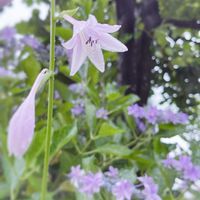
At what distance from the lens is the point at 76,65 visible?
0.29 metres

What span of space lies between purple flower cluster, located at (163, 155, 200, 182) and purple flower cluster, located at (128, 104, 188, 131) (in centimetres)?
4

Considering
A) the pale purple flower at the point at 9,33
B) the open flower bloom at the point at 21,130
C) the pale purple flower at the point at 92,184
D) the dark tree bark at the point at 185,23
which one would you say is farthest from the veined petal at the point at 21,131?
the pale purple flower at the point at 9,33

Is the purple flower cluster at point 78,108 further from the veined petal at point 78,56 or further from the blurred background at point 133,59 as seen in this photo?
the veined petal at point 78,56

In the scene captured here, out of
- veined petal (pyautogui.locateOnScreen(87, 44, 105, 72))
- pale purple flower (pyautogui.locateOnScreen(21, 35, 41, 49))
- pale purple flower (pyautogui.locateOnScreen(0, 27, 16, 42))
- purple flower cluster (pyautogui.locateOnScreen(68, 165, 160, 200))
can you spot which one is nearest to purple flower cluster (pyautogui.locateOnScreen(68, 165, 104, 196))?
purple flower cluster (pyautogui.locateOnScreen(68, 165, 160, 200))

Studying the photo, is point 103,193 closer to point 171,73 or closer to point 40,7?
point 171,73

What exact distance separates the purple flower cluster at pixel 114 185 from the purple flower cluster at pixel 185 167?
0.09 feet

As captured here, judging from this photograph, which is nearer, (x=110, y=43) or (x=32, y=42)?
(x=110, y=43)

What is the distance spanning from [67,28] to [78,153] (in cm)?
12

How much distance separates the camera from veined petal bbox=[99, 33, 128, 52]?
0.93 ft

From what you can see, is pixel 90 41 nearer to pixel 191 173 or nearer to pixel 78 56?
pixel 78 56

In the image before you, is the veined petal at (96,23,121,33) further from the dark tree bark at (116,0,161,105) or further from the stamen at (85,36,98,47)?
the dark tree bark at (116,0,161,105)

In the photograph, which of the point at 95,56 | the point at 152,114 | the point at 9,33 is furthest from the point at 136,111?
the point at 9,33

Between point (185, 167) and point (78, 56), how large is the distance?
139 millimetres

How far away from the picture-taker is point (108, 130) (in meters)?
0.42
